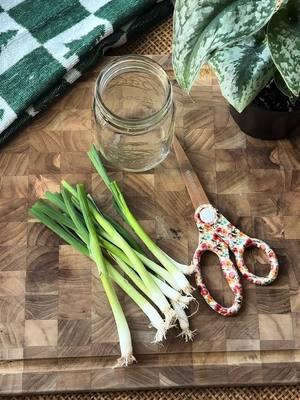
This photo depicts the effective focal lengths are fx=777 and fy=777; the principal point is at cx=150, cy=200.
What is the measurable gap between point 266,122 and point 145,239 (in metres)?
0.22

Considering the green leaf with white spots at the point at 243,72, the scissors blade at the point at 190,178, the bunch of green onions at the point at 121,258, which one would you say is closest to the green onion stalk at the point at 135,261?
the bunch of green onions at the point at 121,258

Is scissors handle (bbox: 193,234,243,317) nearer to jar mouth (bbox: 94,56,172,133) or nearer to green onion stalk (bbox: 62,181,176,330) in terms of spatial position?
green onion stalk (bbox: 62,181,176,330)

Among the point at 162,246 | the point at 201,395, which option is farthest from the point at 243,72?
the point at 201,395

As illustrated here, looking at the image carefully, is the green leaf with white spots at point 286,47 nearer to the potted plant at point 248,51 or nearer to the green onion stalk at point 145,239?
the potted plant at point 248,51

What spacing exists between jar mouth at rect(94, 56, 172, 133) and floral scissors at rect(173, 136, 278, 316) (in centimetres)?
12

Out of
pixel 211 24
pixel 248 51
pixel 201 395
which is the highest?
pixel 211 24

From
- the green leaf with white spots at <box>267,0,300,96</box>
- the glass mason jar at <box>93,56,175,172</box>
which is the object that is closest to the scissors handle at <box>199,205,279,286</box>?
the glass mason jar at <box>93,56,175,172</box>

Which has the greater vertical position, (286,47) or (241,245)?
(286,47)

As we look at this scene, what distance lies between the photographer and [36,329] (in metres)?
0.95

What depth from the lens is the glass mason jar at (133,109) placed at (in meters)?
0.99

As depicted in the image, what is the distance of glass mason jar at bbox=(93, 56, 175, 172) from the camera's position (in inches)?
39.1

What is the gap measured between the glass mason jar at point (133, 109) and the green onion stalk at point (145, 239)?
0.03 meters

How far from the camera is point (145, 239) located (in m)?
0.97

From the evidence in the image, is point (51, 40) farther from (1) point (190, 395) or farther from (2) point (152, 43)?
(1) point (190, 395)
